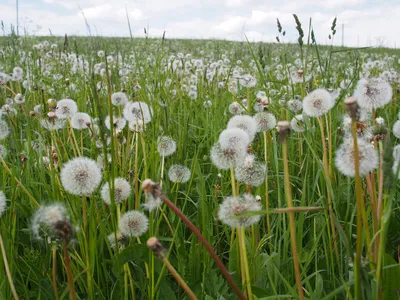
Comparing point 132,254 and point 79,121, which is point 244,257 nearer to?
point 132,254

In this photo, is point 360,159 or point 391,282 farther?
point 391,282

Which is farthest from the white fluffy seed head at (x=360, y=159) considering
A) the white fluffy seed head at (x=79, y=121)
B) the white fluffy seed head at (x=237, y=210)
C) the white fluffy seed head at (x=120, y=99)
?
the white fluffy seed head at (x=120, y=99)

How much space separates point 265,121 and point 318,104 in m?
0.22

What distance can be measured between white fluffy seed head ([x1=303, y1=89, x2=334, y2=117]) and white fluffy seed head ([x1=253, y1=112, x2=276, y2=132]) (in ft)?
0.49

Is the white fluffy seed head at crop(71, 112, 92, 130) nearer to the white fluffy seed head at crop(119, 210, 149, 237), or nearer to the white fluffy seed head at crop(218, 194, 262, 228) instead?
the white fluffy seed head at crop(119, 210, 149, 237)

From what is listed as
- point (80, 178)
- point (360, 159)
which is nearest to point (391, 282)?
point (360, 159)

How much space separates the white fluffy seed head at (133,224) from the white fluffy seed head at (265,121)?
608 mm

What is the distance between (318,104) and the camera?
5.12ft

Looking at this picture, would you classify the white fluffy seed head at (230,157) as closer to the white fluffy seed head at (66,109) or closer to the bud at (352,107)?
the bud at (352,107)

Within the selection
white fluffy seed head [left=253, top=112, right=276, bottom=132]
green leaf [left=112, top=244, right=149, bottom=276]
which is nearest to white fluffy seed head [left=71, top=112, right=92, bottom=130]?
white fluffy seed head [left=253, top=112, right=276, bottom=132]

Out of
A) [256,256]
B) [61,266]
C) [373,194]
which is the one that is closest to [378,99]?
[373,194]

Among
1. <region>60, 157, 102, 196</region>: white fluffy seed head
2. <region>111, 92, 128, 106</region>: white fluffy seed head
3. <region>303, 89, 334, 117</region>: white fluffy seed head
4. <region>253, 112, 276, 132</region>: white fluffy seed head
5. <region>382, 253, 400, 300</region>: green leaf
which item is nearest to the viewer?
<region>382, 253, 400, 300</region>: green leaf

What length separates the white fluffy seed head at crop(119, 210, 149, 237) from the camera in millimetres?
1338

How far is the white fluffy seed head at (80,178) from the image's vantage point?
1225 mm
